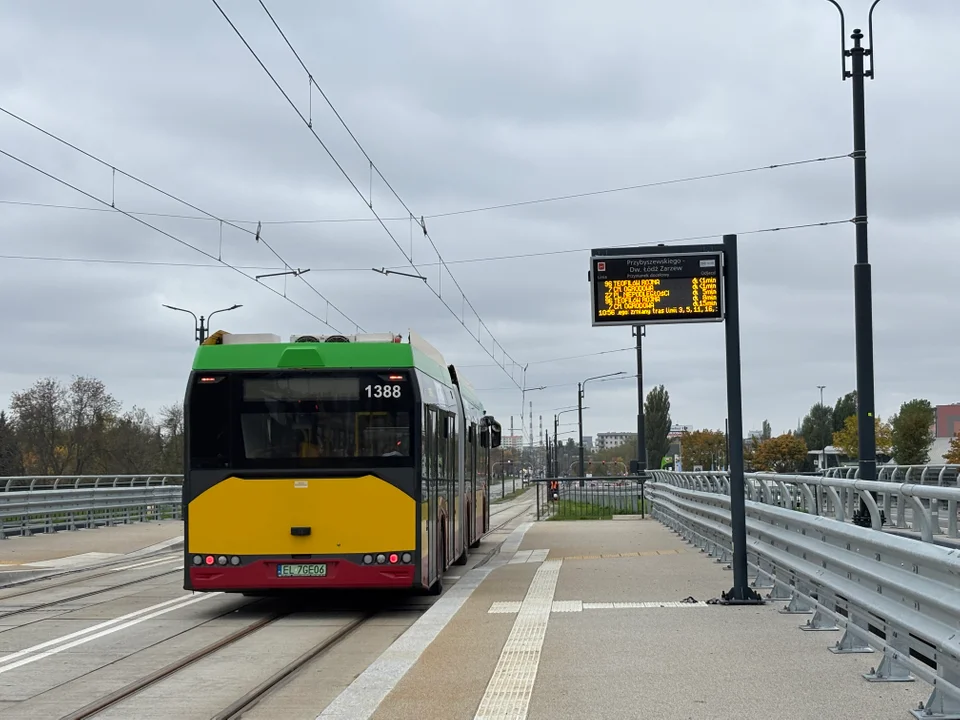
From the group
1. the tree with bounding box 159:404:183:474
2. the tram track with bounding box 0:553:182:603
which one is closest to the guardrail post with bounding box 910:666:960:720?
the tram track with bounding box 0:553:182:603

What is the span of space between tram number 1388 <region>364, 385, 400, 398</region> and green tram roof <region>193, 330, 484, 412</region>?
0.23m

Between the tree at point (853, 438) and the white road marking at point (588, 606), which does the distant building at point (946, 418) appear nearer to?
the tree at point (853, 438)

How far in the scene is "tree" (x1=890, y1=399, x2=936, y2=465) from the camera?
7662cm

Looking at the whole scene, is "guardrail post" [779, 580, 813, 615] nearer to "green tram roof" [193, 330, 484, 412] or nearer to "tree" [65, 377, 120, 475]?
"green tram roof" [193, 330, 484, 412]

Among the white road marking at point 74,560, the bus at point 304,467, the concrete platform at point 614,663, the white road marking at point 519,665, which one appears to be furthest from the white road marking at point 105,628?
the white road marking at point 74,560

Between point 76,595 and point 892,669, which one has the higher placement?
point 892,669

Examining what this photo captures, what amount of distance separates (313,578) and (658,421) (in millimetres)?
86640

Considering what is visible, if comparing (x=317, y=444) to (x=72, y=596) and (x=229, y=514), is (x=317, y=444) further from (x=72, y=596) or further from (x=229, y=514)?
(x=72, y=596)

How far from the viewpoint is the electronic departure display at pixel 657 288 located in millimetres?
13820

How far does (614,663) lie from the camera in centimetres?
904

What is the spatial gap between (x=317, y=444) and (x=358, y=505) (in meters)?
0.79

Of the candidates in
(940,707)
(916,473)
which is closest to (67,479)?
(916,473)

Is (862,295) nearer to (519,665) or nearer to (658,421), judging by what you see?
(519,665)

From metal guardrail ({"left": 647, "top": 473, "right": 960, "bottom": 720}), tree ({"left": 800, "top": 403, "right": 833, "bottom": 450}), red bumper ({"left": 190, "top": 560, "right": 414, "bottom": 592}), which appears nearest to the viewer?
metal guardrail ({"left": 647, "top": 473, "right": 960, "bottom": 720})
